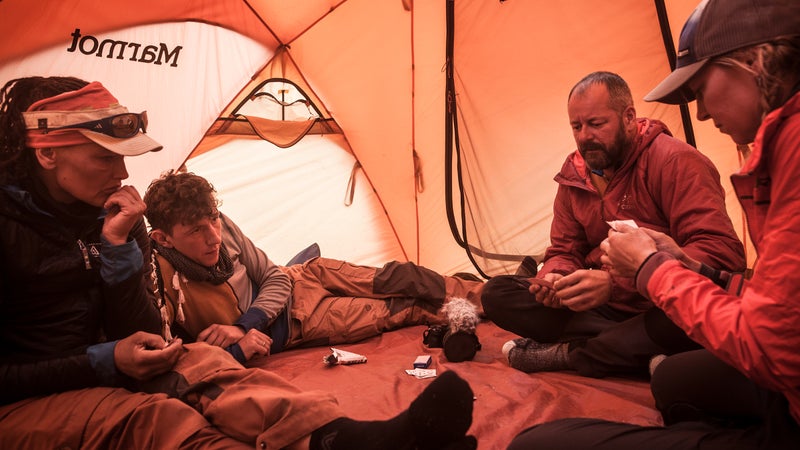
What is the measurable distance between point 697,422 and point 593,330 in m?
1.07

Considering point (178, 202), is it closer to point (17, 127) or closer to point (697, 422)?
point (17, 127)

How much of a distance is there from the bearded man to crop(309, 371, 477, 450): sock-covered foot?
40.2 inches

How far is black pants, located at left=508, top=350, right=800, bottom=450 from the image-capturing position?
1.19 metres

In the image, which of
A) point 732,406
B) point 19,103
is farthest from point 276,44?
point 732,406

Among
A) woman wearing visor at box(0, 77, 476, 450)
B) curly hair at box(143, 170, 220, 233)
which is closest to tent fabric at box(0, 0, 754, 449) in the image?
curly hair at box(143, 170, 220, 233)

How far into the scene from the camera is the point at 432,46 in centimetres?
377

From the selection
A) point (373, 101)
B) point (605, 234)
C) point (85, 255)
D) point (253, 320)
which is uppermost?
point (373, 101)

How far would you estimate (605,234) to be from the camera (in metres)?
2.53

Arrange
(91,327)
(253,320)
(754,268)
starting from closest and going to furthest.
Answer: (754,268) < (91,327) < (253,320)

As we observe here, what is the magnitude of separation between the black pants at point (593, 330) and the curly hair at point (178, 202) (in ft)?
4.01

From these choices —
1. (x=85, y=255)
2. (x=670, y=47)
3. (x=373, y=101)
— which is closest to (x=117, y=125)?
(x=85, y=255)

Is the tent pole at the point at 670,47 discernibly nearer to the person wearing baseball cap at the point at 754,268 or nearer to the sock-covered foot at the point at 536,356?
A: the sock-covered foot at the point at 536,356

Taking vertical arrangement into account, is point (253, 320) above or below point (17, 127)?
below

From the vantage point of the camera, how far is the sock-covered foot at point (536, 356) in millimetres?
2412
